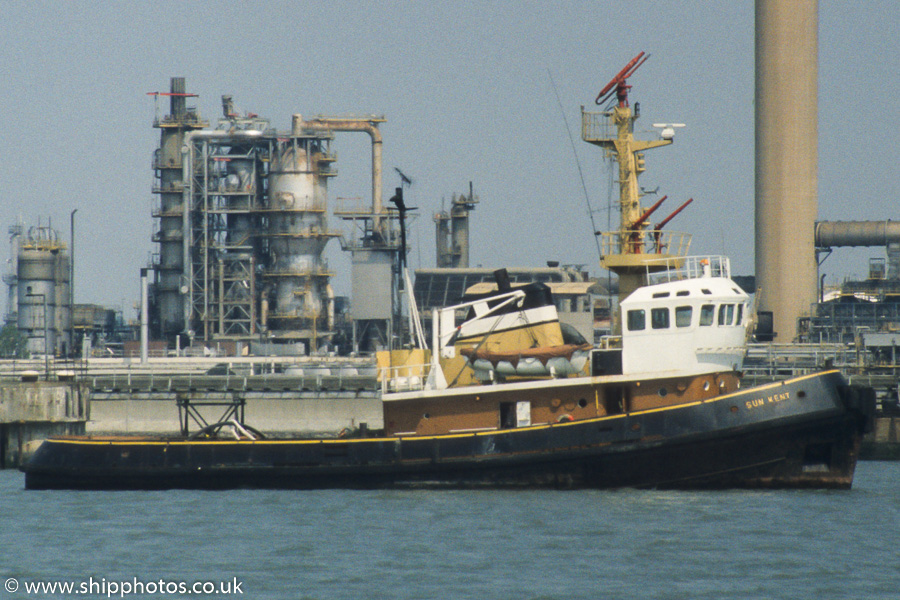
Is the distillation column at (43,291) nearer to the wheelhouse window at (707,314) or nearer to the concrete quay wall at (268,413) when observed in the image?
the concrete quay wall at (268,413)

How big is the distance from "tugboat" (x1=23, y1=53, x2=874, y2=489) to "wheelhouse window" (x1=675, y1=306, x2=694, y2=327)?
0.11 ft

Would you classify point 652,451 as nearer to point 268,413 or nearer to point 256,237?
point 268,413

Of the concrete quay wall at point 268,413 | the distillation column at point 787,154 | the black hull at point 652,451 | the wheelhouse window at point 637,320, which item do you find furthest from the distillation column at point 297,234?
the wheelhouse window at point 637,320

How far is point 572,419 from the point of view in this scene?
108 ft

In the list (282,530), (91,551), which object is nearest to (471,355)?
(282,530)

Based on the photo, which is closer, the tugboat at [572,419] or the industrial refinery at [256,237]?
the tugboat at [572,419]

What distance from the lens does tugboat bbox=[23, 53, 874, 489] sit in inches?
1254

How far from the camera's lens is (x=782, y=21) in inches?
3022

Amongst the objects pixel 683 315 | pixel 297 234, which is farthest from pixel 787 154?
pixel 683 315

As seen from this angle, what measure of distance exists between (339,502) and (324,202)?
2150 inches

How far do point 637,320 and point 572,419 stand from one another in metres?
2.88

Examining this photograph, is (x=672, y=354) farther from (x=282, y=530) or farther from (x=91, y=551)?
(x=91, y=551)

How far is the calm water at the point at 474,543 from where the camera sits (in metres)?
23.3

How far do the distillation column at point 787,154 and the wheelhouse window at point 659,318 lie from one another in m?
A: 45.5
